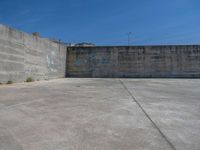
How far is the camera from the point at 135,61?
12.8 metres

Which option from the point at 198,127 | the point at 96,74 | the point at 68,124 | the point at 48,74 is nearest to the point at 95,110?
the point at 68,124

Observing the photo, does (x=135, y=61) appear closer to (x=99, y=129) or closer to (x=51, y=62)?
(x=51, y=62)

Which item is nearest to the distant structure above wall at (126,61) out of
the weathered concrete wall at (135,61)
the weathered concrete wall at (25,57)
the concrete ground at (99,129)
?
the weathered concrete wall at (135,61)

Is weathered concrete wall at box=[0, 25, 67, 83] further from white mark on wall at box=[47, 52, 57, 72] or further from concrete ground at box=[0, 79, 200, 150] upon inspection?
concrete ground at box=[0, 79, 200, 150]

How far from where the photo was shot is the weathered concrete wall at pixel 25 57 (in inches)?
273

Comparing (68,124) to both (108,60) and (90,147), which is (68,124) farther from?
(108,60)

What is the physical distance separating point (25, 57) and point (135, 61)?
775 centimetres

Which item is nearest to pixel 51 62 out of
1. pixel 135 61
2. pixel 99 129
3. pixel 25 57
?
pixel 25 57

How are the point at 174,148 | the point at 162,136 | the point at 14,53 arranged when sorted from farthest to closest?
1. the point at 14,53
2. the point at 162,136
3. the point at 174,148

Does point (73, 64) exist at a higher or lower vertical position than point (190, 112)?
higher

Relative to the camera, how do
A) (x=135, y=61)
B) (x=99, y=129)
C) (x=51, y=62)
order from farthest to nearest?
(x=135, y=61) < (x=51, y=62) < (x=99, y=129)

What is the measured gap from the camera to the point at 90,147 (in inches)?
59.7

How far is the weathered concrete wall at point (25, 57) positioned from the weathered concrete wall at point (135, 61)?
2.05 m

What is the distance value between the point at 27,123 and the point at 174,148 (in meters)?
1.69
